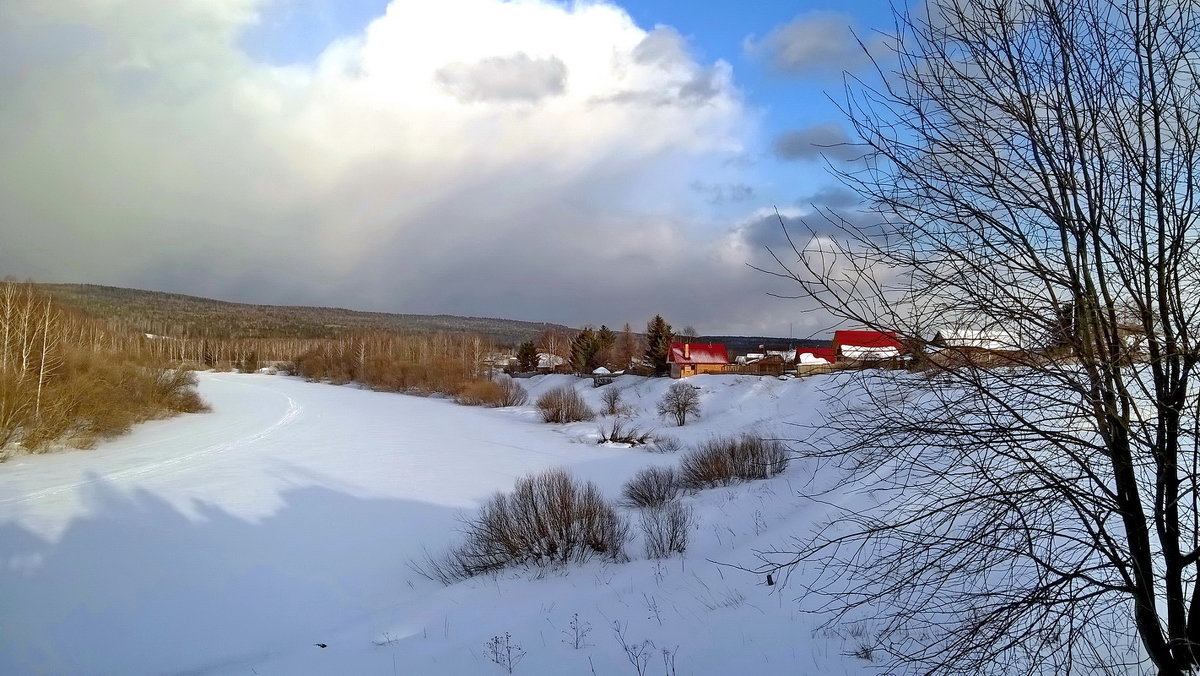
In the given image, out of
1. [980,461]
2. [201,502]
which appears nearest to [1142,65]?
[980,461]

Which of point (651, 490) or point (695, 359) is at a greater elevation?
point (695, 359)

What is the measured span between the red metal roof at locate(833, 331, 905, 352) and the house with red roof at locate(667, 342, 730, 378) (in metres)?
50.1

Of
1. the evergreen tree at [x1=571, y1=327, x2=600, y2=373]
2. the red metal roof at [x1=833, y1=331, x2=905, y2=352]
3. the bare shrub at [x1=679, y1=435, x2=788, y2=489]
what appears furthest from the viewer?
the evergreen tree at [x1=571, y1=327, x2=600, y2=373]

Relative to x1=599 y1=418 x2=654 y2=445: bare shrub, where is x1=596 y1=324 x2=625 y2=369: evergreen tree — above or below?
above

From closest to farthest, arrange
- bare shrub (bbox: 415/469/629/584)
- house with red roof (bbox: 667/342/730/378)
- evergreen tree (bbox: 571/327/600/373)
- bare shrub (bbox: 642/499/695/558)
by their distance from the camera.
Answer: bare shrub (bbox: 642/499/695/558)
bare shrub (bbox: 415/469/629/584)
house with red roof (bbox: 667/342/730/378)
evergreen tree (bbox: 571/327/600/373)

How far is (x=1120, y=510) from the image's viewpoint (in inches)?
125

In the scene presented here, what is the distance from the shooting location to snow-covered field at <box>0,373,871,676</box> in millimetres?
7734

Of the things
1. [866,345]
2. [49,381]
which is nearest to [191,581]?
[866,345]

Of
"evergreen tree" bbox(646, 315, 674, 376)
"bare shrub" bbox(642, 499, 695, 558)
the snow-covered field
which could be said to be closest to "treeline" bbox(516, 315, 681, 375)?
"evergreen tree" bbox(646, 315, 674, 376)

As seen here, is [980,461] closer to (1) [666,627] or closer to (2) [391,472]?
(1) [666,627]

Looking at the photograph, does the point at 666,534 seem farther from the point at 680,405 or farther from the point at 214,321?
the point at 214,321

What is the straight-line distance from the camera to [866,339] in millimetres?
4000

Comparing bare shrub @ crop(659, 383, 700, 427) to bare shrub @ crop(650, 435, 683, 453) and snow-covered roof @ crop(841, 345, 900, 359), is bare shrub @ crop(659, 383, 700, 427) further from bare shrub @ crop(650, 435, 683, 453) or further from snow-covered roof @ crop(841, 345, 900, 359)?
snow-covered roof @ crop(841, 345, 900, 359)

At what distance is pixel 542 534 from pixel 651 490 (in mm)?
6638
